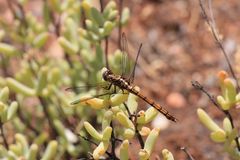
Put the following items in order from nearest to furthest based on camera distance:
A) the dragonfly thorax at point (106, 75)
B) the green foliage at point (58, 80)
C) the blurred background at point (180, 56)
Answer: the dragonfly thorax at point (106, 75) < the green foliage at point (58, 80) < the blurred background at point (180, 56)

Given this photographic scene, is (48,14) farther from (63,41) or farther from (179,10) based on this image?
(179,10)

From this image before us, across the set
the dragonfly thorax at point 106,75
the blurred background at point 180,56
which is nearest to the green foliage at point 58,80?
the dragonfly thorax at point 106,75

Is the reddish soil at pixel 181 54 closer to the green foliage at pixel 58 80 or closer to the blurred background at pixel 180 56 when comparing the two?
the blurred background at pixel 180 56

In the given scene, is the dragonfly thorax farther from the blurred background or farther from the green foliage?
the blurred background

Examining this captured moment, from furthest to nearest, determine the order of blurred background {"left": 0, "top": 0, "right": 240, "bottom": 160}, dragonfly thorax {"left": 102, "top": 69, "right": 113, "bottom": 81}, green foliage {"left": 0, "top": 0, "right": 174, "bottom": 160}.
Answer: blurred background {"left": 0, "top": 0, "right": 240, "bottom": 160} < green foliage {"left": 0, "top": 0, "right": 174, "bottom": 160} < dragonfly thorax {"left": 102, "top": 69, "right": 113, "bottom": 81}

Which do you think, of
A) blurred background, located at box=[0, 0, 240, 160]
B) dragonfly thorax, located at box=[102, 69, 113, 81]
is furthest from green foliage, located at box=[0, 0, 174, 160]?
blurred background, located at box=[0, 0, 240, 160]

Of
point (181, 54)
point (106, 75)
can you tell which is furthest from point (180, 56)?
point (106, 75)

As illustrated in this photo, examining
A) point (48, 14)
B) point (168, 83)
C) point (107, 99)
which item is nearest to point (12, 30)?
point (48, 14)

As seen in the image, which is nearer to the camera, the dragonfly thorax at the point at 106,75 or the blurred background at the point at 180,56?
the dragonfly thorax at the point at 106,75
